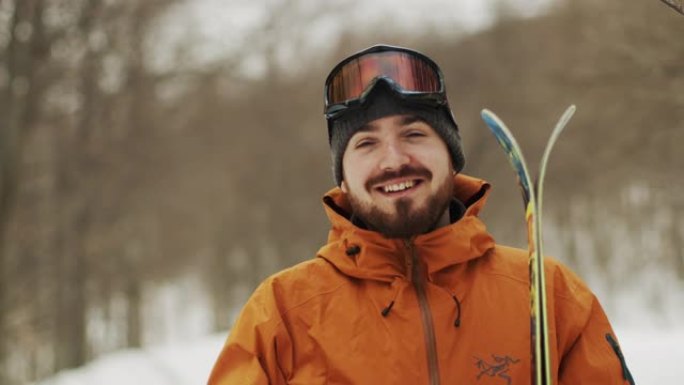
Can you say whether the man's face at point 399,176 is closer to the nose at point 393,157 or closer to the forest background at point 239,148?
the nose at point 393,157

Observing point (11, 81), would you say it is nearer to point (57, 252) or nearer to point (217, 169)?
point (57, 252)

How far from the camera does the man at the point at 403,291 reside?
2410mm

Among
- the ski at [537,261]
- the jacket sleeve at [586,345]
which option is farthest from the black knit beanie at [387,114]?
the jacket sleeve at [586,345]

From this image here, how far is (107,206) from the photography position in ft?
60.1

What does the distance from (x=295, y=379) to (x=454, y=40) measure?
70.0 ft

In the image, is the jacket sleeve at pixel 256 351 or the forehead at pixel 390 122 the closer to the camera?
the jacket sleeve at pixel 256 351

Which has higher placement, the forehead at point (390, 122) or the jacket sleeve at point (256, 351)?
the forehead at point (390, 122)

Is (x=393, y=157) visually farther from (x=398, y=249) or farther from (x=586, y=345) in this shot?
(x=586, y=345)

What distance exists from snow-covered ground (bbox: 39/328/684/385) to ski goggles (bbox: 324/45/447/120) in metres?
Answer: 2.83

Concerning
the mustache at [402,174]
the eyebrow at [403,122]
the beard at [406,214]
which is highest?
the eyebrow at [403,122]

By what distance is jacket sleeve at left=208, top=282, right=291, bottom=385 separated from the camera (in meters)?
2.41

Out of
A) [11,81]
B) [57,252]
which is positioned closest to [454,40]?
[57,252]

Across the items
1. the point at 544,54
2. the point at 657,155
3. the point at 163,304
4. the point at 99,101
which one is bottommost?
the point at 163,304

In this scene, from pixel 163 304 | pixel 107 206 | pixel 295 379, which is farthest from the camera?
pixel 163 304
